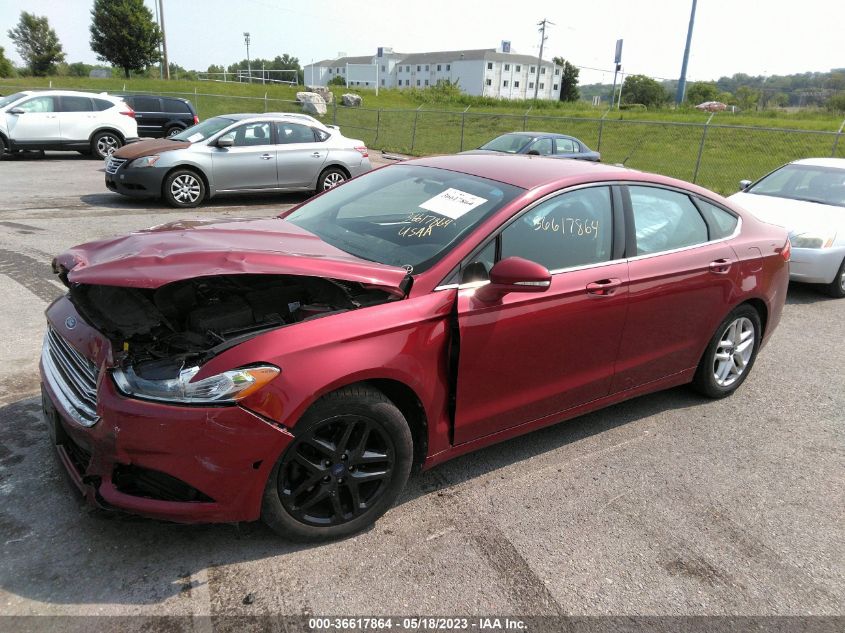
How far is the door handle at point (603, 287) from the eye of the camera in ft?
11.2

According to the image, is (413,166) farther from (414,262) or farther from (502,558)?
(502,558)

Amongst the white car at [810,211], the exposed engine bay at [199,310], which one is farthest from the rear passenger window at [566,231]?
the white car at [810,211]

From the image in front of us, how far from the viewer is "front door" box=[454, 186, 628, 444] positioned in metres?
3.05

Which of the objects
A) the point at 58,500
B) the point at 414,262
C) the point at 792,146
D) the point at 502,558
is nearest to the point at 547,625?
the point at 502,558

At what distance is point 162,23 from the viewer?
4322 cm

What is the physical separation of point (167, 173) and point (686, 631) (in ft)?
34.6

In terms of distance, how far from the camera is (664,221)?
13.0 ft

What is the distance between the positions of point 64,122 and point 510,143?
37.0ft

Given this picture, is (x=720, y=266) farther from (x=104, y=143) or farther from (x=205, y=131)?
(x=104, y=143)

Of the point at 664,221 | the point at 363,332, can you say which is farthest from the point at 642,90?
the point at 363,332

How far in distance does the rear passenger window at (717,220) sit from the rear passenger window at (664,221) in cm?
8

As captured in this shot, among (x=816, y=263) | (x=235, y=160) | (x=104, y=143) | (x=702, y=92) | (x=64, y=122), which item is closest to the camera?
(x=816, y=263)

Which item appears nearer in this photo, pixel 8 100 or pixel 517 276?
pixel 517 276

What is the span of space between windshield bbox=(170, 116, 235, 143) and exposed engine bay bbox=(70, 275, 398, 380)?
9.14 meters
